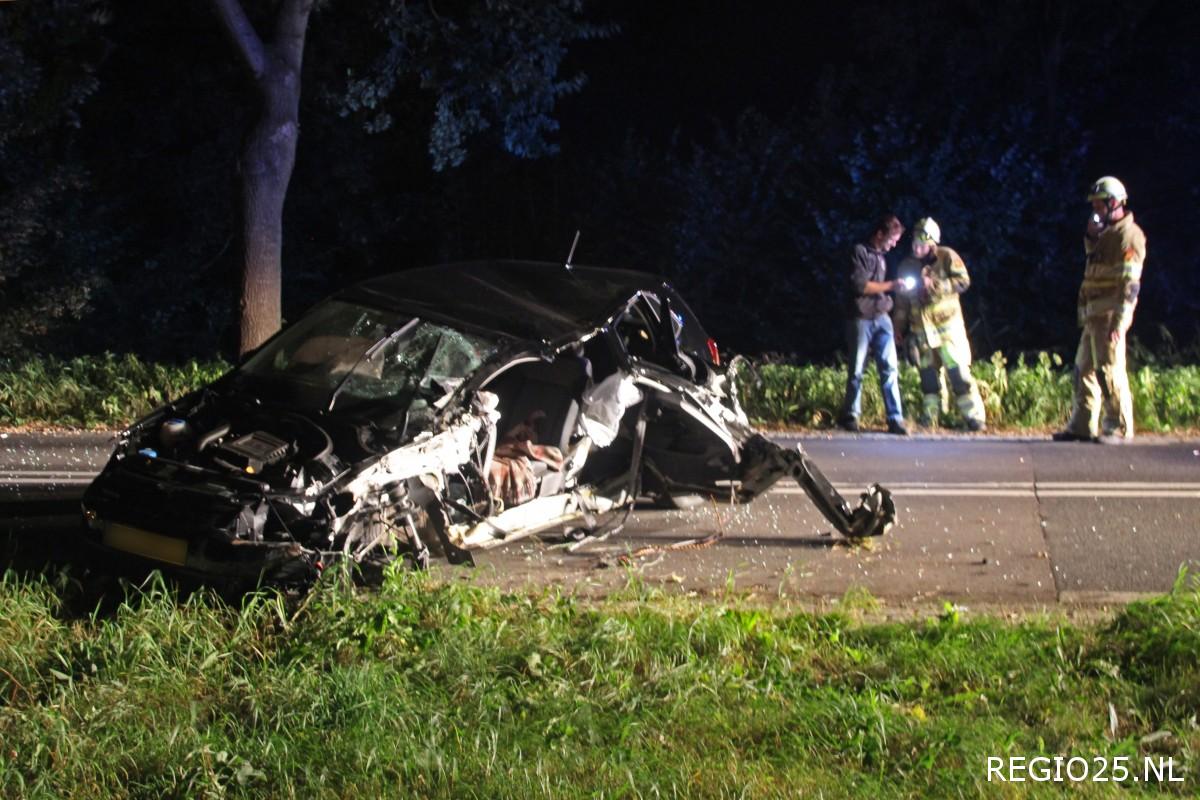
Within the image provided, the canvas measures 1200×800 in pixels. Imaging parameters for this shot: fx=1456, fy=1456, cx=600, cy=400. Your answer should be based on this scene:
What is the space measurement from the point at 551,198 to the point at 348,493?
16737 millimetres

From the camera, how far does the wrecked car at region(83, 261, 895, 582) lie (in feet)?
22.1

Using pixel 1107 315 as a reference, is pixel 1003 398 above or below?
below

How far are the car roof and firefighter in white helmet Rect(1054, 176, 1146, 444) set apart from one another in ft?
15.0

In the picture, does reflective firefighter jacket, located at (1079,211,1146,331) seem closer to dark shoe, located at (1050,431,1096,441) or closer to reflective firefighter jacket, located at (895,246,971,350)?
dark shoe, located at (1050,431,1096,441)

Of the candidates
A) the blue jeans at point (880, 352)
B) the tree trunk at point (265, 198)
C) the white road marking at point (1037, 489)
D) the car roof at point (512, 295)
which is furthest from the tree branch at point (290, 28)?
the white road marking at point (1037, 489)

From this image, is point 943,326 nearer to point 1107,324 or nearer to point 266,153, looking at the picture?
point 1107,324

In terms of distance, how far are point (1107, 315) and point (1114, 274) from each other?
1.12ft

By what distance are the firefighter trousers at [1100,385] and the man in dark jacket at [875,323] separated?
150 cm

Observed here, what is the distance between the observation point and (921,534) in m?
8.84

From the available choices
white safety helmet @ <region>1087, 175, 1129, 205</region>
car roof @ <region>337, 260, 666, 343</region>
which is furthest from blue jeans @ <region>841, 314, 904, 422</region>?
car roof @ <region>337, 260, 666, 343</region>

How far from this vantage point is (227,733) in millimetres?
5348

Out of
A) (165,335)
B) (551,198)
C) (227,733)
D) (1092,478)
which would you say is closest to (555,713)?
(227,733)

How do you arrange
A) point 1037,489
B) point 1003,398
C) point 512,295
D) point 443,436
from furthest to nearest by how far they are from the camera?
1. point 1003,398
2. point 1037,489
3. point 512,295
4. point 443,436

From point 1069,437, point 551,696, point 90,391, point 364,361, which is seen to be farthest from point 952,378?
point 551,696
